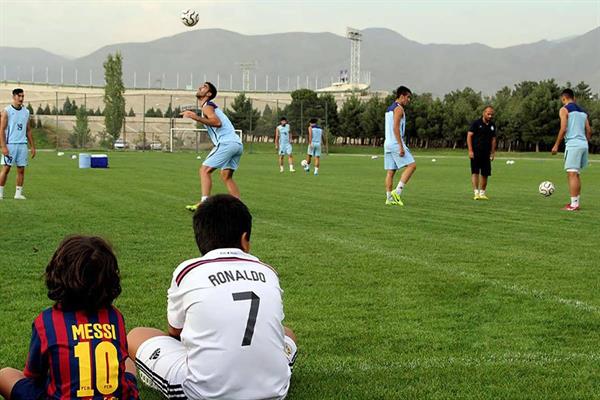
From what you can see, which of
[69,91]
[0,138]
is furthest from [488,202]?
[69,91]

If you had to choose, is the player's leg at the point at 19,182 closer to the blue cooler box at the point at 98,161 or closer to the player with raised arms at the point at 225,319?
the player with raised arms at the point at 225,319

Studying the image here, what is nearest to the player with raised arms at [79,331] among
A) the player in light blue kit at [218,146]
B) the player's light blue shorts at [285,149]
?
the player in light blue kit at [218,146]

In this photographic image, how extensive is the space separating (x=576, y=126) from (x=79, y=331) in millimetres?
12682

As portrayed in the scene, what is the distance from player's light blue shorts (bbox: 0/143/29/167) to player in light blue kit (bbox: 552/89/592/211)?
976cm

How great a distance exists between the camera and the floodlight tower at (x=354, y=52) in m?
139

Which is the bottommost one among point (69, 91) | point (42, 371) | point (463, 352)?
point (463, 352)

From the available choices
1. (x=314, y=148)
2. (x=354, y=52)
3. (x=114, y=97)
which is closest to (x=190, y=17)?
(x=314, y=148)

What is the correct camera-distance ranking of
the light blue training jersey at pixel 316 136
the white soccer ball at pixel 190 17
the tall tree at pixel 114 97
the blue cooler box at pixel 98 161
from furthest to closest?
the tall tree at pixel 114 97
the blue cooler box at pixel 98 161
the light blue training jersey at pixel 316 136
the white soccer ball at pixel 190 17

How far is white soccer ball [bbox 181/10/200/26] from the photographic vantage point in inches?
1001

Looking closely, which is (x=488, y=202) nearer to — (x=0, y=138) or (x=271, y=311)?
(x=0, y=138)

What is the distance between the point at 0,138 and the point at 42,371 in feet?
38.0

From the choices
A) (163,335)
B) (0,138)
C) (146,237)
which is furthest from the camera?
(0,138)

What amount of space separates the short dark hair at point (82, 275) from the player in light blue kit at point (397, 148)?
38.1ft

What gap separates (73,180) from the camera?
69.5 ft
